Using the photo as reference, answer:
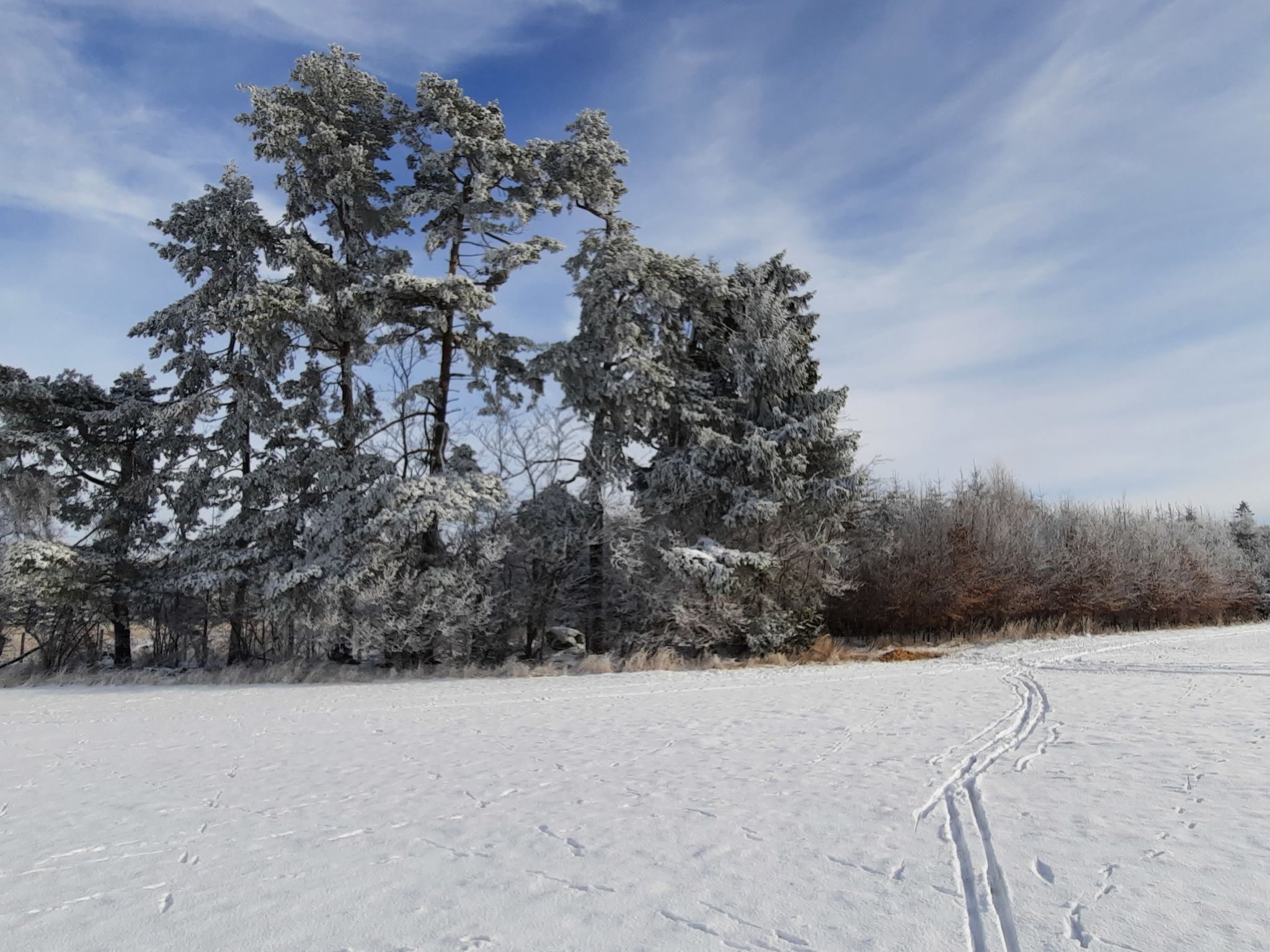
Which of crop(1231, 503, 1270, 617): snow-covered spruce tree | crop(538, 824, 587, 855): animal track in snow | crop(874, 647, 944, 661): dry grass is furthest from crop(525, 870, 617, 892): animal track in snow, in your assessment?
crop(1231, 503, 1270, 617): snow-covered spruce tree

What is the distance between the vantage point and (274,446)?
66.9 feet

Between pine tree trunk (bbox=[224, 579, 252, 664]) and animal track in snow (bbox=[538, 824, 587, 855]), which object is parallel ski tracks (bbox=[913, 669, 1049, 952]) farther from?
pine tree trunk (bbox=[224, 579, 252, 664])

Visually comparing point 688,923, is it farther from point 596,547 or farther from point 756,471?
point 596,547

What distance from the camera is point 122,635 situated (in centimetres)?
2122

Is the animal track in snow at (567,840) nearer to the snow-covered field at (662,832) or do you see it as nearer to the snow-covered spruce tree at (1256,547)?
the snow-covered field at (662,832)

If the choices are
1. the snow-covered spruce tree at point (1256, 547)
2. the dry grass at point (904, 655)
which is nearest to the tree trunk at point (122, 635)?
the dry grass at point (904, 655)

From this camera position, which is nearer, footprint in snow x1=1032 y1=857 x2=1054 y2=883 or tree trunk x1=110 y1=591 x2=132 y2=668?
footprint in snow x1=1032 y1=857 x2=1054 y2=883

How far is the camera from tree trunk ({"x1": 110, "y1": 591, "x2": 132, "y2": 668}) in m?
20.5

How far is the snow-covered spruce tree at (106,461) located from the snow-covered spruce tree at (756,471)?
13.5 metres

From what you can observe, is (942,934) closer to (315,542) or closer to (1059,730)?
(1059,730)

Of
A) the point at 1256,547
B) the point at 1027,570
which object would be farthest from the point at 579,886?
the point at 1256,547

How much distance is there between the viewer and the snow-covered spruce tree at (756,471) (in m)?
19.6

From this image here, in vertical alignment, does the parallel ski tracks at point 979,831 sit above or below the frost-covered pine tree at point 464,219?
below

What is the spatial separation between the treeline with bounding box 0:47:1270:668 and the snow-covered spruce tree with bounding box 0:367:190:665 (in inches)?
3.1
